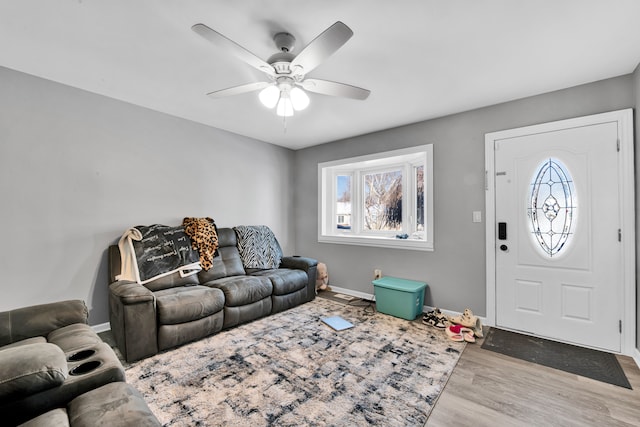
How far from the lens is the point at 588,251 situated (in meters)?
2.57

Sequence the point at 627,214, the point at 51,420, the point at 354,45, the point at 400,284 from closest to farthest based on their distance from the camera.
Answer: the point at 51,420, the point at 354,45, the point at 627,214, the point at 400,284

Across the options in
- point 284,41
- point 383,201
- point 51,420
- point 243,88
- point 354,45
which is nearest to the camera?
point 51,420

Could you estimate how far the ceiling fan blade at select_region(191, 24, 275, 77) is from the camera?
1.46m

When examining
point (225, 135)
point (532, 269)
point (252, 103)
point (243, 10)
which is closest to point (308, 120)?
point (252, 103)

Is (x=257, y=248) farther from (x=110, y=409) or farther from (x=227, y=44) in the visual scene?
(x=110, y=409)

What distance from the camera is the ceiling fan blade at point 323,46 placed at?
1431 millimetres

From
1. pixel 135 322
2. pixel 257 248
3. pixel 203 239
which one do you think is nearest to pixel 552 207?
pixel 257 248

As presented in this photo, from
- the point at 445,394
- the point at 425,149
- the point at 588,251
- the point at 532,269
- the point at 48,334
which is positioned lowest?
the point at 445,394

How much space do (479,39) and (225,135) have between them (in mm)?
3242

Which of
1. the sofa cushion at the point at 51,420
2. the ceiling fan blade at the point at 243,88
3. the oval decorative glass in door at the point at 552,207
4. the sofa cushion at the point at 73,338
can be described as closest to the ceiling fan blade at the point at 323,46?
the ceiling fan blade at the point at 243,88

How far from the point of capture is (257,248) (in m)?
3.90

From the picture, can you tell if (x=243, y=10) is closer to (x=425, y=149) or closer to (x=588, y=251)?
(x=425, y=149)

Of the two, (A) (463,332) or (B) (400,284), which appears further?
(B) (400,284)

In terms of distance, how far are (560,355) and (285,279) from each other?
9.18ft
